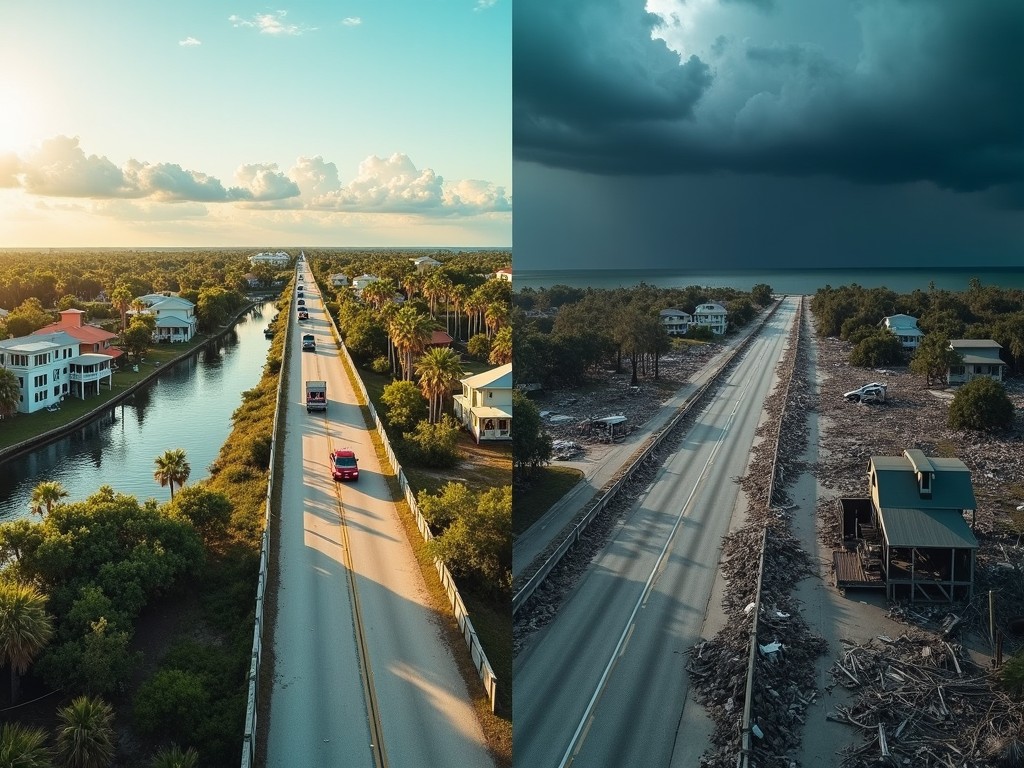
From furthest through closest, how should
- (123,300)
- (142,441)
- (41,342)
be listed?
(123,300) < (41,342) < (142,441)

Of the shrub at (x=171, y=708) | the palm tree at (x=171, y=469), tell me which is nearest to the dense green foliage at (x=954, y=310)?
the shrub at (x=171, y=708)

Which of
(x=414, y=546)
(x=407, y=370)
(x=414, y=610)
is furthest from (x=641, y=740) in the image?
(x=407, y=370)

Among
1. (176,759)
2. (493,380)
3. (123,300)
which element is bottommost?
(176,759)

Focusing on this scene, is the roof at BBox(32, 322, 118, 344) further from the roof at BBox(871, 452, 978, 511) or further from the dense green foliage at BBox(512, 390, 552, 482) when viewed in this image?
the roof at BBox(871, 452, 978, 511)

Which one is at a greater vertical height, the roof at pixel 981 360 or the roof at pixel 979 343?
the roof at pixel 979 343

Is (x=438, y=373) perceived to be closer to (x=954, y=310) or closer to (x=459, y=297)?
(x=954, y=310)

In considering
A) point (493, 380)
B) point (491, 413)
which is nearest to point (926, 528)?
point (491, 413)

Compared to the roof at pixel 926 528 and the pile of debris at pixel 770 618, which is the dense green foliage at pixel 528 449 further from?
the roof at pixel 926 528
